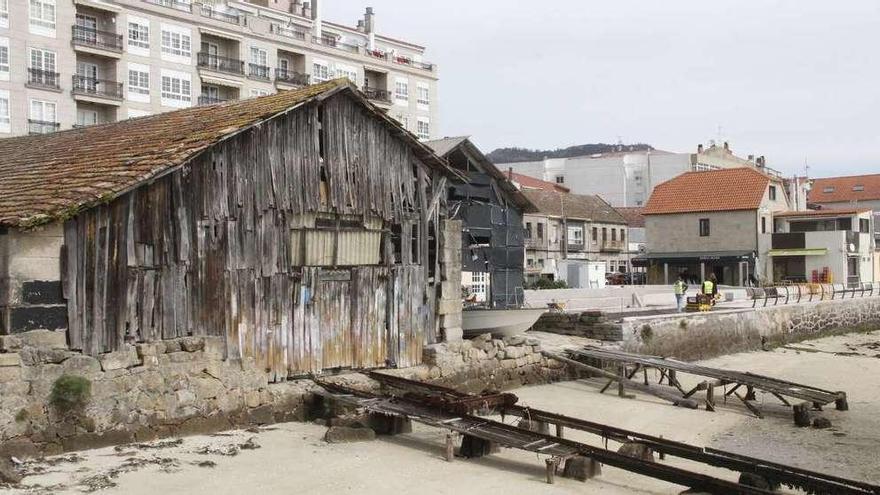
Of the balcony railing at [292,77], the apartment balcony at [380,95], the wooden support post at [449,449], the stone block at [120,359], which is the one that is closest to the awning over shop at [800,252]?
the apartment balcony at [380,95]

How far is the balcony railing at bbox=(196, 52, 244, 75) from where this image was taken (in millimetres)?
56688

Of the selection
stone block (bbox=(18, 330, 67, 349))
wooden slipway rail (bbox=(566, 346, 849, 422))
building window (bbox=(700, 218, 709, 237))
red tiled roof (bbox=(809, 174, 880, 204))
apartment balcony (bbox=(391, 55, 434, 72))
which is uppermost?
apartment balcony (bbox=(391, 55, 434, 72))

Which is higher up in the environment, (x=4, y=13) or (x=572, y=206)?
(x=4, y=13)

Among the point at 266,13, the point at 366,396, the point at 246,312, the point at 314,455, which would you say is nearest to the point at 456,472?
the point at 314,455

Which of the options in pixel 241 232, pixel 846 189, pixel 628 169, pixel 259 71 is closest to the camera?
pixel 241 232

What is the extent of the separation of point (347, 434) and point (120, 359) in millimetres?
3569

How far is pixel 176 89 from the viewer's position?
182 feet

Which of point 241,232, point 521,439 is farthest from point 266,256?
point 521,439

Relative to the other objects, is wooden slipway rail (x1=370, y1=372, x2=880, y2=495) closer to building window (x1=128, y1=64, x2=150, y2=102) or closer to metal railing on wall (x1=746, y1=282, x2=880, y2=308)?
metal railing on wall (x1=746, y1=282, x2=880, y2=308)

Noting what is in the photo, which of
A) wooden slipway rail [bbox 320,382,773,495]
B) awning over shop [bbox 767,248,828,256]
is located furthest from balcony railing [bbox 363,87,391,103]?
wooden slipway rail [bbox 320,382,773,495]

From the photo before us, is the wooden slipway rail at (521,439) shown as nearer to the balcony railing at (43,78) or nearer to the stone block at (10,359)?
the stone block at (10,359)

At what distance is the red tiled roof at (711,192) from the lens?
186ft

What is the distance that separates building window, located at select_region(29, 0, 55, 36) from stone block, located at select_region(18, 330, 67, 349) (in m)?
43.2

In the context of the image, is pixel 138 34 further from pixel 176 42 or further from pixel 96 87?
pixel 96 87
